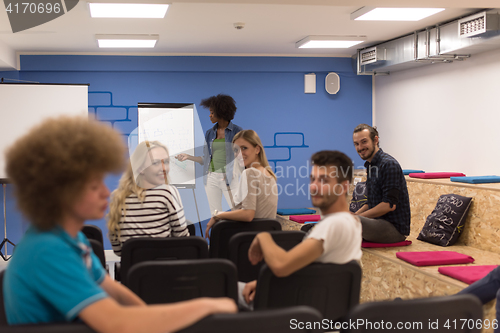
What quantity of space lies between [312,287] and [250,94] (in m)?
4.83

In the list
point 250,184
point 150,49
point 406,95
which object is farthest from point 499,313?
point 150,49

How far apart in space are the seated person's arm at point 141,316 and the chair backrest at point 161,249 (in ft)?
3.79

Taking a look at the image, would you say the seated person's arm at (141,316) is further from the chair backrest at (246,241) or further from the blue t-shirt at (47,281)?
the chair backrest at (246,241)

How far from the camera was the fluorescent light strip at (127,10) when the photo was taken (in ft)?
12.2

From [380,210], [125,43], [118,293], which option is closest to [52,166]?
[118,293]

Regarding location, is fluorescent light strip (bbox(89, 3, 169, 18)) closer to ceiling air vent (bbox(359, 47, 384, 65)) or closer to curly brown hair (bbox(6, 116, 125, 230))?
ceiling air vent (bbox(359, 47, 384, 65))

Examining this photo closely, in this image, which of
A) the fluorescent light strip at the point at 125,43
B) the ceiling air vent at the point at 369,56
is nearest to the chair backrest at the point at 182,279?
the fluorescent light strip at the point at 125,43

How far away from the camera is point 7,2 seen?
337 centimetres

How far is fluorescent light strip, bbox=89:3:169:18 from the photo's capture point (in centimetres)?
372

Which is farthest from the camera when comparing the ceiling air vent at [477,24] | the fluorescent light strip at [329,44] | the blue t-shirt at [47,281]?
the fluorescent light strip at [329,44]

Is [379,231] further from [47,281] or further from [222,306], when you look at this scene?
[47,281]

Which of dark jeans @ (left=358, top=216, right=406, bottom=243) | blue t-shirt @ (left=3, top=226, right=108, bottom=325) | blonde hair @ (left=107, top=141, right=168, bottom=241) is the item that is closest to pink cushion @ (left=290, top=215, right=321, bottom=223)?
dark jeans @ (left=358, top=216, right=406, bottom=243)

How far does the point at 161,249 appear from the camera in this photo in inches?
84.0

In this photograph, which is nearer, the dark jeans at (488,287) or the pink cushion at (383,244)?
the dark jeans at (488,287)
